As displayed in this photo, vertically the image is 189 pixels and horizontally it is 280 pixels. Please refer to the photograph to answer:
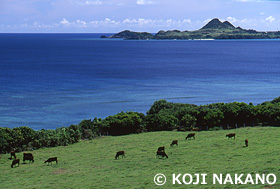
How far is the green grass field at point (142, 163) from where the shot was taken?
3028 centimetres

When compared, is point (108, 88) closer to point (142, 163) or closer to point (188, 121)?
point (188, 121)

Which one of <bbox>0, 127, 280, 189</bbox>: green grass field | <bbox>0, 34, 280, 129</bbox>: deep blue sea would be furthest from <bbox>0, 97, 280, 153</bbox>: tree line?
<bbox>0, 34, 280, 129</bbox>: deep blue sea

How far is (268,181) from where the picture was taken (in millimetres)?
25219

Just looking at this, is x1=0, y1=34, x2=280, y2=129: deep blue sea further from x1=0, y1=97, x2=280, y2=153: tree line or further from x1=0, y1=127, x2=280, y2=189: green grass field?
x1=0, y1=127, x2=280, y2=189: green grass field

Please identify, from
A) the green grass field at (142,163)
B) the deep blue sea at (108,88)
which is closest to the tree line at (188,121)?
the green grass field at (142,163)

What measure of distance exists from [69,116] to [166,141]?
155 ft

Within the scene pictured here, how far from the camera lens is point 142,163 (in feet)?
121

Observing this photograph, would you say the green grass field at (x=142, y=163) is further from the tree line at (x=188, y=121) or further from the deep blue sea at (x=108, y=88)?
the deep blue sea at (x=108, y=88)

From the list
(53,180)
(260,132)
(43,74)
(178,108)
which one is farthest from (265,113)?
(43,74)

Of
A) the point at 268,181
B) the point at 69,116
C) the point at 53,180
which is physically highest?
the point at 268,181

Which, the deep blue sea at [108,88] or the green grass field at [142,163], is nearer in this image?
the green grass field at [142,163]

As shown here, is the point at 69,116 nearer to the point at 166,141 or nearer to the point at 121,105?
the point at 121,105

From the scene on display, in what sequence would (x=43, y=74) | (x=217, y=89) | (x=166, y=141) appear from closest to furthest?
(x=166, y=141) → (x=217, y=89) → (x=43, y=74)

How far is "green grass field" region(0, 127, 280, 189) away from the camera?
30281 millimetres
